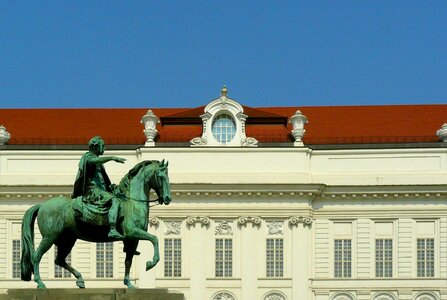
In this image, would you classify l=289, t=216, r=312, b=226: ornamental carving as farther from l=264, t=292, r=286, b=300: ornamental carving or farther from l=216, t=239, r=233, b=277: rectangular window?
l=264, t=292, r=286, b=300: ornamental carving

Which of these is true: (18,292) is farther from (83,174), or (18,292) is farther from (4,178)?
(4,178)

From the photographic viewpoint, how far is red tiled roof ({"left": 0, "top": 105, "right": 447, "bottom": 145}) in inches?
2333

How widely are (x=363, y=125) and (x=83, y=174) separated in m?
Answer: 38.4

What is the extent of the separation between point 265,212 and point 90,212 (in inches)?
1343

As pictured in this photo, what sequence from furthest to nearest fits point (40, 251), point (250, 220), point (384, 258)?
point (384, 258) < point (250, 220) < point (40, 251)

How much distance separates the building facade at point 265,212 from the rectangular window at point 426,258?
39 millimetres

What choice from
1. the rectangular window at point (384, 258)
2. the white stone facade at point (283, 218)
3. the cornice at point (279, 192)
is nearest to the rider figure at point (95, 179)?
the cornice at point (279, 192)

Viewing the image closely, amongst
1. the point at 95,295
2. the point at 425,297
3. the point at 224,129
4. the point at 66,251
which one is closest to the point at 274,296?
the point at 425,297

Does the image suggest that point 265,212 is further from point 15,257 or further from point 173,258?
point 15,257

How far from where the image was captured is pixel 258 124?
59281mm

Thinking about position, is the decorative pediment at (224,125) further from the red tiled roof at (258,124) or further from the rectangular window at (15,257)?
the rectangular window at (15,257)

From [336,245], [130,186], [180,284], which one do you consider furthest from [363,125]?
[130,186]

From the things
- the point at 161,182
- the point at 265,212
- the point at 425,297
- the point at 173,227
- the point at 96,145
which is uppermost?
the point at 265,212

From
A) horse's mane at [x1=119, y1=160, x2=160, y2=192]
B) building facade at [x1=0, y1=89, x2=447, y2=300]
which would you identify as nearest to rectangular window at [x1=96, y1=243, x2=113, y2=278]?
building facade at [x1=0, y1=89, x2=447, y2=300]
